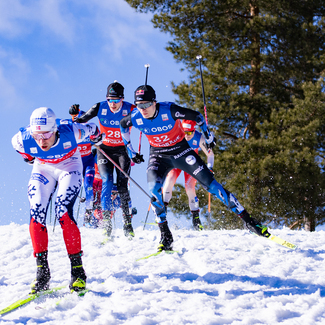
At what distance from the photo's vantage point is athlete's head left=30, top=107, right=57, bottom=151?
13.0ft

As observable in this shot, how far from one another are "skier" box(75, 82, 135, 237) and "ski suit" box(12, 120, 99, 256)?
238cm

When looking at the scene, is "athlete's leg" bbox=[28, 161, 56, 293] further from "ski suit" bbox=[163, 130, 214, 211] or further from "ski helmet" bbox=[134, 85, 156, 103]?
"ski suit" bbox=[163, 130, 214, 211]

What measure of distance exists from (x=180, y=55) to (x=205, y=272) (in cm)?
1229

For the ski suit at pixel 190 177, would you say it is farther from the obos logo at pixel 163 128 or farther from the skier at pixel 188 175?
the obos logo at pixel 163 128

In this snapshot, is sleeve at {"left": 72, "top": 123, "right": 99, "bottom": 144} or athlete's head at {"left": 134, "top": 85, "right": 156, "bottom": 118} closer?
sleeve at {"left": 72, "top": 123, "right": 99, "bottom": 144}

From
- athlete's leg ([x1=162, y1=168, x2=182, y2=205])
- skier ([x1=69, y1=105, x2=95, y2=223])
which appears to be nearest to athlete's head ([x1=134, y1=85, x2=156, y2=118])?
athlete's leg ([x1=162, y1=168, x2=182, y2=205])

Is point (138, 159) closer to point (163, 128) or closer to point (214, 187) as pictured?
point (163, 128)

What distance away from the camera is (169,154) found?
548cm

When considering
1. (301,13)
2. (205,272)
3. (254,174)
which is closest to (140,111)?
(205,272)

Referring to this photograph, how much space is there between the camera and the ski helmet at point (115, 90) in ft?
22.0

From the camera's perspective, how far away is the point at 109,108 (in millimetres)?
6922

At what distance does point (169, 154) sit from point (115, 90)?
1963 millimetres

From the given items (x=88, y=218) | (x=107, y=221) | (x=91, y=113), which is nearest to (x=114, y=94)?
(x=91, y=113)

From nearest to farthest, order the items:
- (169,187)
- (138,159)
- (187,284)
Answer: (187,284) → (138,159) → (169,187)
